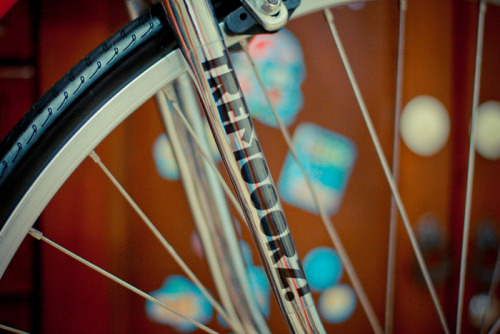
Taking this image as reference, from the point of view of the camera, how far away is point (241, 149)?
245 millimetres

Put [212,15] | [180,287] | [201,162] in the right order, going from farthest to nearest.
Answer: [180,287] < [201,162] < [212,15]

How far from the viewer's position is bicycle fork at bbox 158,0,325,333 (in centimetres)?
23

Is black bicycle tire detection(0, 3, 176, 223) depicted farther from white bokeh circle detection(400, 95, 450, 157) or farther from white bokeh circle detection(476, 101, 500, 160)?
white bokeh circle detection(476, 101, 500, 160)

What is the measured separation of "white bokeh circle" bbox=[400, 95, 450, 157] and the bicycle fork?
0.52 meters

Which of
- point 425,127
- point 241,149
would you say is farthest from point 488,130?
point 241,149

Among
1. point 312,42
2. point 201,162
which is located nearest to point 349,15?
point 312,42

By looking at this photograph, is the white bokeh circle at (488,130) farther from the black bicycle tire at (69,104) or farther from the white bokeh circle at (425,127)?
the black bicycle tire at (69,104)

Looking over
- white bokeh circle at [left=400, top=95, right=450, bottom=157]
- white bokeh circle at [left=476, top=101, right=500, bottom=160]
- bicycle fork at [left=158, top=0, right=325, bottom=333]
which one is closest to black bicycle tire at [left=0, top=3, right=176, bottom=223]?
bicycle fork at [left=158, top=0, right=325, bottom=333]

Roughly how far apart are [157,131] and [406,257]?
57 centimetres

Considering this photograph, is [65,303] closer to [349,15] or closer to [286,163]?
[286,163]

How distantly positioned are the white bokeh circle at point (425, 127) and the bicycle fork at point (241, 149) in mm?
525

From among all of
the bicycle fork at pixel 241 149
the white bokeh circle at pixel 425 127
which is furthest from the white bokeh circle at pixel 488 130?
the bicycle fork at pixel 241 149

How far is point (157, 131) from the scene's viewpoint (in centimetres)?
58

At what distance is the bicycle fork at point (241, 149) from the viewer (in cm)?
23
